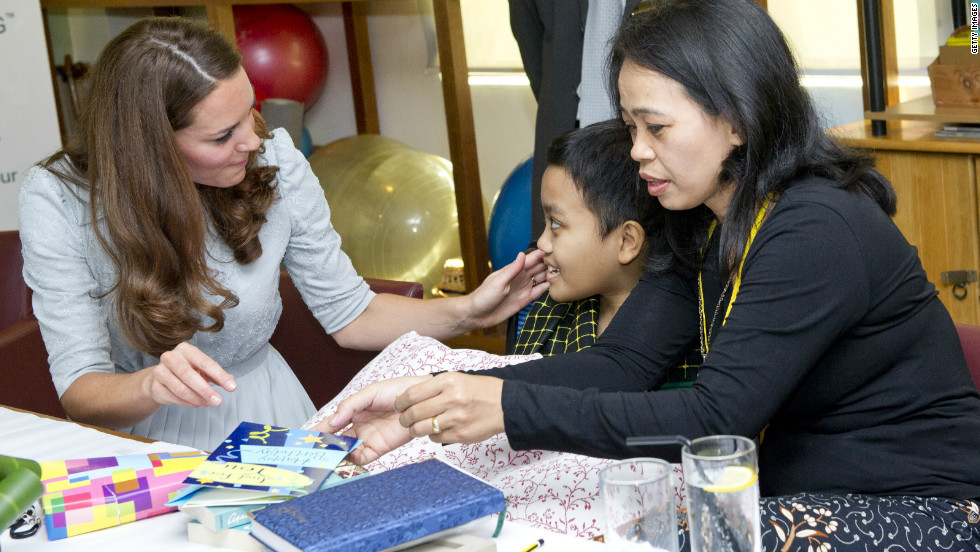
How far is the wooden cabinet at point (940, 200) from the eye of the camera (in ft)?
9.17

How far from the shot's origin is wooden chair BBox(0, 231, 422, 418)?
6.82ft

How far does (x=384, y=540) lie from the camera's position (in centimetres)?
90

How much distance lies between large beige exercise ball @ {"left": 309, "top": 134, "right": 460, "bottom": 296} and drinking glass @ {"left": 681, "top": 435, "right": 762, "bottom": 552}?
2.95 meters

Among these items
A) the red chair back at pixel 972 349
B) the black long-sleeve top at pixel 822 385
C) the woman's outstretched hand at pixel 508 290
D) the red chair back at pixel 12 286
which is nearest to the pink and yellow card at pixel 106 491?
the black long-sleeve top at pixel 822 385

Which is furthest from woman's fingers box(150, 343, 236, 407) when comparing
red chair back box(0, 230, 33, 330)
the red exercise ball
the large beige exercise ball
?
the red exercise ball

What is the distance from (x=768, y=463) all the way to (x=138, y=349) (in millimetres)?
1073

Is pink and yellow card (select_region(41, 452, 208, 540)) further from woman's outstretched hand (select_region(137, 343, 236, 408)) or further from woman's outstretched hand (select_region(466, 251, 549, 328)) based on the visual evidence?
woman's outstretched hand (select_region(466, 251, 549, 328))

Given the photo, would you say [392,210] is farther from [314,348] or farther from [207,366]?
[207,366]

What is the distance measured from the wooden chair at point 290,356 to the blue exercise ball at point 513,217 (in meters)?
1.34

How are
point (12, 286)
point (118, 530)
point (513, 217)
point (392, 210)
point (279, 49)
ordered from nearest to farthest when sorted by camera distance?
point (118, 530) < point (12, 286) < point (513, 217) < point (392, 210) < point (279, 49)

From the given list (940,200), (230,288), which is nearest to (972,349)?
(230,288)

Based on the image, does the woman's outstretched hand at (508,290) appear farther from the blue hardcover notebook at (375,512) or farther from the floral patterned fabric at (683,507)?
the blue hardcover notebook at (375,512)

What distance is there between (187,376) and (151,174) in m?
0.46

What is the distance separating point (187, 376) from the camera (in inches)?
52.6
